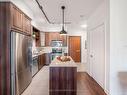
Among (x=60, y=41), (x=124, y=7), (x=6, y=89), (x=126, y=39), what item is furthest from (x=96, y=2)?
(x=60, y=41)

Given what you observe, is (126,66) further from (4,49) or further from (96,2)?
(4,49)

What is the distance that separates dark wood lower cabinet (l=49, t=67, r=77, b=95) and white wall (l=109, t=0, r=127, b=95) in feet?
3.51

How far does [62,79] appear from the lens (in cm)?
424

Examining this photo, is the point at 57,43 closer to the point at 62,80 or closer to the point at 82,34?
the point at 82,34

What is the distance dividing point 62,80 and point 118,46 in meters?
1.81

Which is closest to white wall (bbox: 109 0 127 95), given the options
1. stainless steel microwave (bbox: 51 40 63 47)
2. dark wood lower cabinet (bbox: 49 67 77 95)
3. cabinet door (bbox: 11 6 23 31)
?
dark wood lower cabinet (bbox: 49 67 77 95)

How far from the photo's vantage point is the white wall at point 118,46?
4191 millimetres

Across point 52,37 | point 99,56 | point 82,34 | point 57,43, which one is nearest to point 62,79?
point 99,56

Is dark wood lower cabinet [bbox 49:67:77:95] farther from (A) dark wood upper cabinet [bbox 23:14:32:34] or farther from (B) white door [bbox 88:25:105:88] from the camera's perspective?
(A) dark wood upper cabinet [bbox 23:14:32:34]

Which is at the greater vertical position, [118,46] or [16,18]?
[16,18]

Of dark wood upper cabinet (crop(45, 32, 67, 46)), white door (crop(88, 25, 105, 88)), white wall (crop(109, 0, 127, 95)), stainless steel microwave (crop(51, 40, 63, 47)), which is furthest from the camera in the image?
dark wood upper cabinet (crop(45, 32, 67, 46))

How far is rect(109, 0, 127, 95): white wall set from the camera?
13.8 ft

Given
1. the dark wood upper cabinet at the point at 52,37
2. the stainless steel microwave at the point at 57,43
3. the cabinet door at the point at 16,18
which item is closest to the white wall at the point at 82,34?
the dark wood upper cabinet at the point at 52,37

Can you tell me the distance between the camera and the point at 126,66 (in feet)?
13.8
